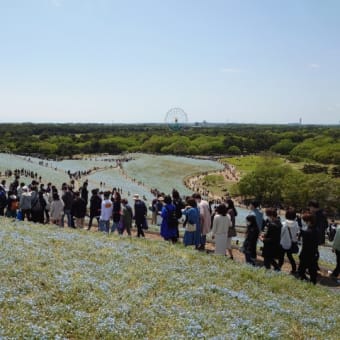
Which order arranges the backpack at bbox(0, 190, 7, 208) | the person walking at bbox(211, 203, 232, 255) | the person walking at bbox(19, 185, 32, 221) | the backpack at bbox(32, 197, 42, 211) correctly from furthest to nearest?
the backpack at bbox(0, 190, 7, 208) → the backpack at bbox(32, 197, 42, 211) → the person walking at bbox(19, 185, 32, 221) → the person walking at bbox(211, 203, 232, 255)

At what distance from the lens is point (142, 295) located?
9852mm

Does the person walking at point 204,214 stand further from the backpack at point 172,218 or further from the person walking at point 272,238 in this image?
the person walking at point 272,238

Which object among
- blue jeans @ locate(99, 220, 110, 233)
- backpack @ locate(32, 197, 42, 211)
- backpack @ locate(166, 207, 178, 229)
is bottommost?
blue jeans @ locate(99, 220, 110, 233)

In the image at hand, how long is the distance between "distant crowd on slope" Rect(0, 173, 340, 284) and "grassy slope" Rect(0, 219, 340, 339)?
801mm

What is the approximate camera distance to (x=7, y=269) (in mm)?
9945

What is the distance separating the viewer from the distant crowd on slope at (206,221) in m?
12.9

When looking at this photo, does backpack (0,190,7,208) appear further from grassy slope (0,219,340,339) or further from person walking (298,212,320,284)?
person walking (298,212,320,284)

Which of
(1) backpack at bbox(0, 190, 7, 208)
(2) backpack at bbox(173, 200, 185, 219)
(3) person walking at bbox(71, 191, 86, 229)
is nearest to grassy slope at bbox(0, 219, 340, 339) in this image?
(2) backpack at bbox(173, 200, 185, 219)

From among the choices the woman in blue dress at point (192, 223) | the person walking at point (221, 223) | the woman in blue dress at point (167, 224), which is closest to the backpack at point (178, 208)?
the woman in blue dress at point (167, 224)

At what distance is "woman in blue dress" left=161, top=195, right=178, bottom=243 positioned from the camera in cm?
1443

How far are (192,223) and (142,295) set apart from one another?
15.7 feet

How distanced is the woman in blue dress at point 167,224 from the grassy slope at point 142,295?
79cm

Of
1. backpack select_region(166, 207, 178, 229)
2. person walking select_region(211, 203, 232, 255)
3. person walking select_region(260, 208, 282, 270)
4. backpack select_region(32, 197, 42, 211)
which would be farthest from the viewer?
backpack select_region(32, 197, 42, 211)

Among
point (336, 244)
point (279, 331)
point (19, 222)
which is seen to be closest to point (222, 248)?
point (336, 244)
